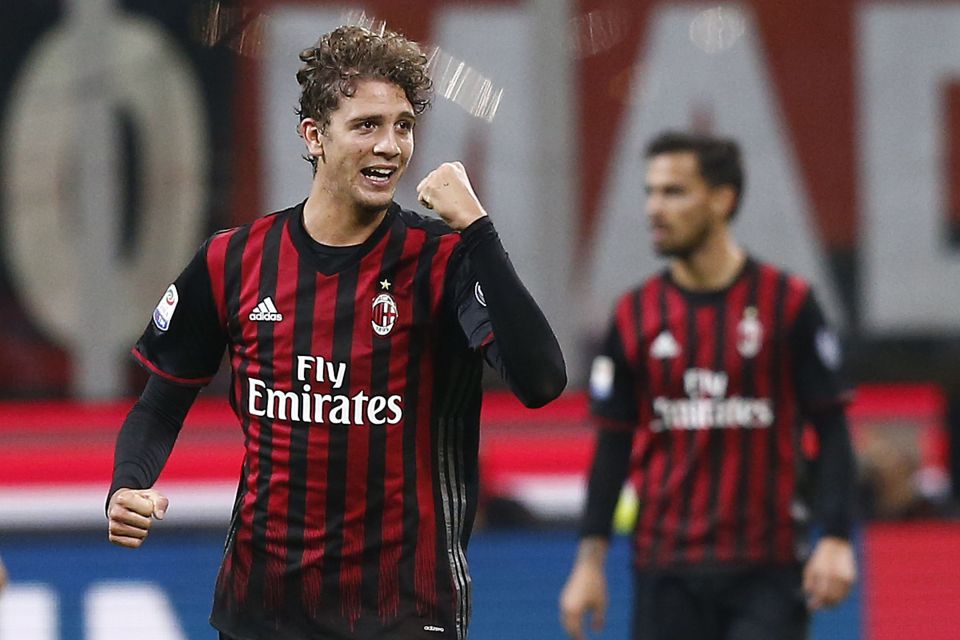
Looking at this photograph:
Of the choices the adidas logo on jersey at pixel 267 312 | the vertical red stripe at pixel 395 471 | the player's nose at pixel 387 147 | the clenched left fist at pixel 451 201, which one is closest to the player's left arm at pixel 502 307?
the clenched left fist at pixel 451 201

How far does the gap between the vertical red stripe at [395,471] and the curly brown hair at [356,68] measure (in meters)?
0.35

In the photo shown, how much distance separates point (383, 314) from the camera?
362cm

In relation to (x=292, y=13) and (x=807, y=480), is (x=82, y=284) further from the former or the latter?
(x=807, y=480)

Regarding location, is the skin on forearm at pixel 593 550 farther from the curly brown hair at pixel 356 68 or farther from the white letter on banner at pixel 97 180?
the white letter on banner at pixel 97 180

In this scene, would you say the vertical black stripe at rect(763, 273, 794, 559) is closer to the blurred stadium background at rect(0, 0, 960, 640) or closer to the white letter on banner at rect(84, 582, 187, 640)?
the blurred stadium background at rect(0, 0, 960, 640)

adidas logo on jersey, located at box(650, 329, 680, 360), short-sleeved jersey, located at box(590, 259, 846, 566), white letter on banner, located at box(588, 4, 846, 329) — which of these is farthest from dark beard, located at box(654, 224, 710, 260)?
white letter on banner, located at box(588, 4, 846, 329)

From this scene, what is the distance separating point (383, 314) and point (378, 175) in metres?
0.27

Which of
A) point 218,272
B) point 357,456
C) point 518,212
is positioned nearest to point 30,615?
point 518,212

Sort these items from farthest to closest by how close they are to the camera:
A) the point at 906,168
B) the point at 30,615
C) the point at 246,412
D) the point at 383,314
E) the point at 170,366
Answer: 1. the point at 906,168
2. the point at 30,615
3. the point at 170,366
4. the point at 246,412
5. the point at 383,314

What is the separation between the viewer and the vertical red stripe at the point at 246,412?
3.70 m

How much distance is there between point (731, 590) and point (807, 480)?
0.45 m

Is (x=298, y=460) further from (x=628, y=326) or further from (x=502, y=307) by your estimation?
(x=628, y=326)

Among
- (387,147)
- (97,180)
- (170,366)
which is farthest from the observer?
(97,180)

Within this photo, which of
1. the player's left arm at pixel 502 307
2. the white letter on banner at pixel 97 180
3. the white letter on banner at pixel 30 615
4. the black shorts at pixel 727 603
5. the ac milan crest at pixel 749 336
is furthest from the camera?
the white letter on banner at pixel 97 180
